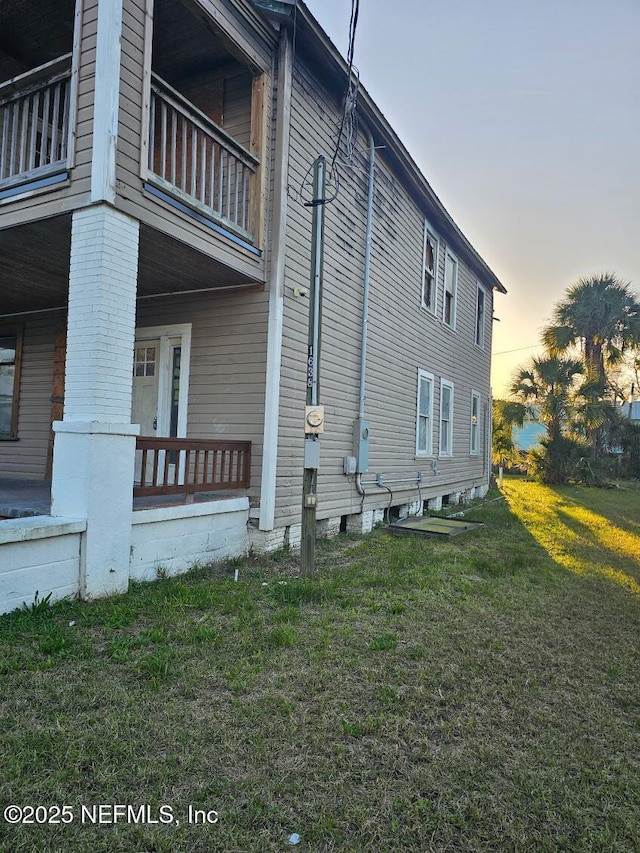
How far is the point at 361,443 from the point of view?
26.8 ft

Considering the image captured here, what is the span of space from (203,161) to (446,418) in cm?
850

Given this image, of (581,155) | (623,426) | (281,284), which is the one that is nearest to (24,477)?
(281,284)

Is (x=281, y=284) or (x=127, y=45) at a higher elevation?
(x=127, y=45)

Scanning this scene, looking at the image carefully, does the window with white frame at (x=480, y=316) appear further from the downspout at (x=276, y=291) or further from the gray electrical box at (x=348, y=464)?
the downspout at (x=276, y=291)

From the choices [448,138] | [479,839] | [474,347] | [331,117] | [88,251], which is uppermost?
[448,138]

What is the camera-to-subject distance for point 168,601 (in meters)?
4.39

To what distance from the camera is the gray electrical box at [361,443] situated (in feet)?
26.7

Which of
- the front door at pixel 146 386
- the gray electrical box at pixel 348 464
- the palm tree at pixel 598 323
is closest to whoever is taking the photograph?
the front door at pixel 146 386

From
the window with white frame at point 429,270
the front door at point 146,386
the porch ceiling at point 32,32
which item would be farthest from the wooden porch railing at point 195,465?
the window with white frame at point 429,270

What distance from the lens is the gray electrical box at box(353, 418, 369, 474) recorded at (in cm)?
813

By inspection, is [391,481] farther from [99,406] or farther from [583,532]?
[99,406]

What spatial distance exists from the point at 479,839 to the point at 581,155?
12.1m

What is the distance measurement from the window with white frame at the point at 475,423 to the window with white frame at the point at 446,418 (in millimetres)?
2160

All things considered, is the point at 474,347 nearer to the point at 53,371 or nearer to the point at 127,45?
the point at 53,371
